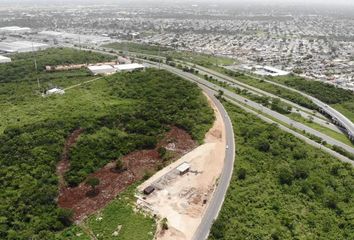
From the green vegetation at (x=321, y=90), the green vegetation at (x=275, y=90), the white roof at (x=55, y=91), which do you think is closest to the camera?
the white roof at (x=55, y=91)

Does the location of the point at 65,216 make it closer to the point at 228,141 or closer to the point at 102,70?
the point at 228,141

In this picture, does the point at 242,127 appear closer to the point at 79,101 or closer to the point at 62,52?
the point at 79,101

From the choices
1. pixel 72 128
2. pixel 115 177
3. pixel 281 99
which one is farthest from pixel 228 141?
pixel 281 99

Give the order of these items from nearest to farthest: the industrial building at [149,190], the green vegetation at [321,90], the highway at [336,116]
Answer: the industrial building at [149,190] < the highway at [336,116] < the green vegetation at [321,90]

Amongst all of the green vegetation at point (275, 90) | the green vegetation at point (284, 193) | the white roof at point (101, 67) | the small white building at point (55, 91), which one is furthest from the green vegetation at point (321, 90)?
the small white building at point (55, 91)

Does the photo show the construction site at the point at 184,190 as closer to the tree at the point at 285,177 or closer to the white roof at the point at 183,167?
the white roof at the point at 183,167

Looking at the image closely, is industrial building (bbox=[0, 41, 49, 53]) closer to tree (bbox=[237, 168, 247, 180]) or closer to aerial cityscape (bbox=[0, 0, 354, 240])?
aerial cityscape (bbox=[0, 0, 354, 240])
